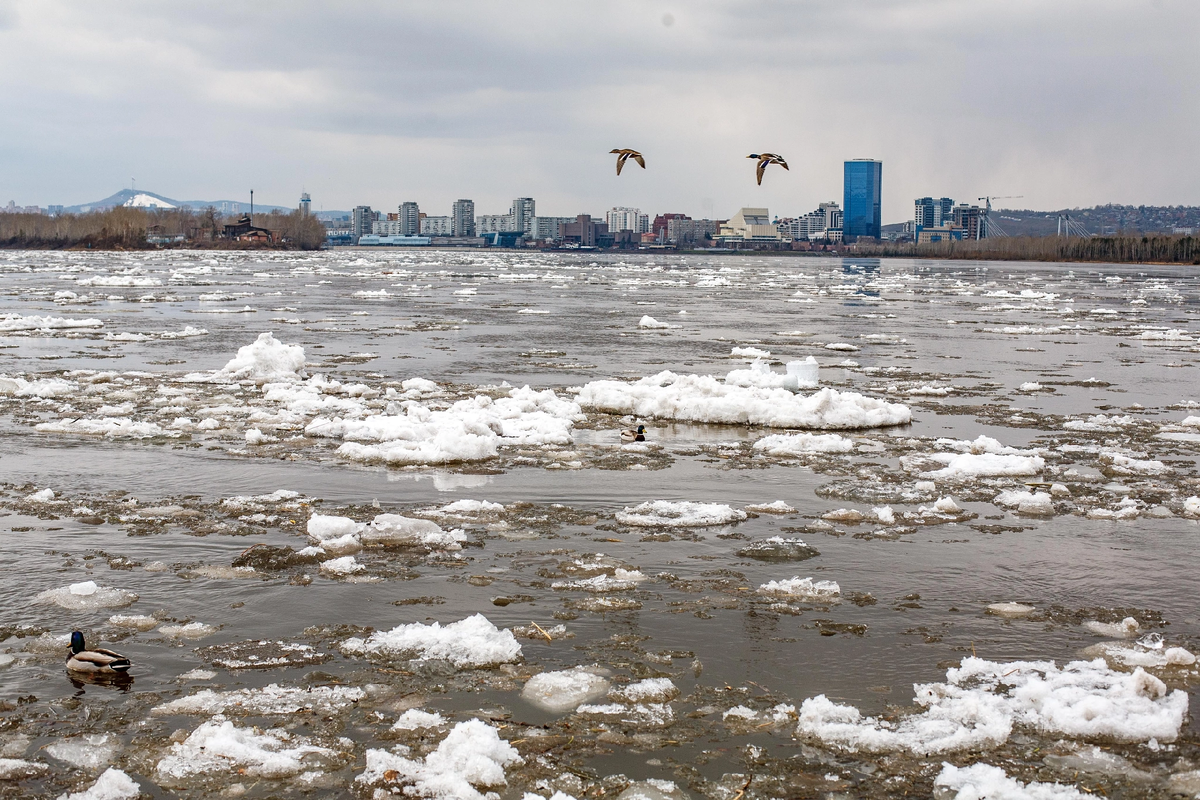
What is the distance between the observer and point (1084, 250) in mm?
129000

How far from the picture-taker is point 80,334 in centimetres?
2386

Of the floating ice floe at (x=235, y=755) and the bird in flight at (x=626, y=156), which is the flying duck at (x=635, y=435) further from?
the floating ice floe at (x=235, y=755)

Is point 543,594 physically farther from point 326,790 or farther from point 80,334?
point 80,334

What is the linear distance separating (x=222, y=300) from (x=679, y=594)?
108 feet

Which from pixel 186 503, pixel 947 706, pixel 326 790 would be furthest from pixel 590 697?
pixel 186 503

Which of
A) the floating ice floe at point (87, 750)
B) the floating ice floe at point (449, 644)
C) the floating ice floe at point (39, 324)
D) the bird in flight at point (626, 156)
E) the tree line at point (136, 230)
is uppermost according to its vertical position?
the tree line at point (136, 230)

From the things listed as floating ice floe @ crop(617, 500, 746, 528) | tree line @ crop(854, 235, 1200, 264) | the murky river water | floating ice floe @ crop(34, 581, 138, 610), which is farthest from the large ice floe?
tree line @ crop(854, 235, 1200, 264)

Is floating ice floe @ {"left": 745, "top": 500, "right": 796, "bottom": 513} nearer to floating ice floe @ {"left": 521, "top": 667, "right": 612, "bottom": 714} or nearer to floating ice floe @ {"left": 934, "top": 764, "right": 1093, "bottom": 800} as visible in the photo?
floating ice floe @ {"left": 521, "top": 667, "right": 612, "bottom": 714}

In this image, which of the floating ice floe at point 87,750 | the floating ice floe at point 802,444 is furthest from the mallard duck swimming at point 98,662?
the floating ice floe at point 802,444

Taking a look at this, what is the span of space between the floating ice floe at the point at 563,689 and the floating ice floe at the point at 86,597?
9.27 ft

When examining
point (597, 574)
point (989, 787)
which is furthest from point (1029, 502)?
point (989, 787)

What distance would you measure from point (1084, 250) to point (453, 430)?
133721mm

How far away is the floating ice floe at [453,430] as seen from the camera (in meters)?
10.9

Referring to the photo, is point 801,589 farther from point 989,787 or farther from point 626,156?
point 626,156
